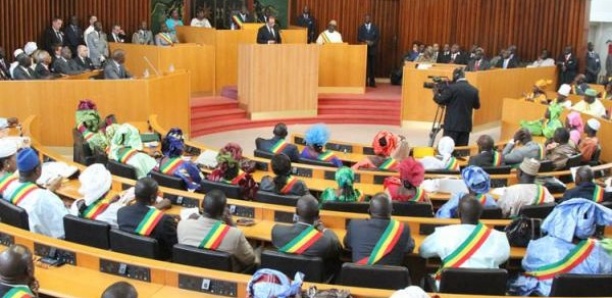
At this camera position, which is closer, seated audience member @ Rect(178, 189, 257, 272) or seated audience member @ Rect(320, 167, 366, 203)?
seated audience member @ Rect(178, 189, 257, 272)

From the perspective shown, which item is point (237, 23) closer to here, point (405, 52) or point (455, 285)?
point (405, 52)

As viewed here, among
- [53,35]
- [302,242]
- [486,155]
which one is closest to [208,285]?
[302,242]

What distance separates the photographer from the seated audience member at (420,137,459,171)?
24.0 ft

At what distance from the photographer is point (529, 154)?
25.0ft

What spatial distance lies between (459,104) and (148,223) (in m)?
6.42

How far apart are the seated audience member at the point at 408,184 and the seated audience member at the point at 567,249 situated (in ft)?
4.18

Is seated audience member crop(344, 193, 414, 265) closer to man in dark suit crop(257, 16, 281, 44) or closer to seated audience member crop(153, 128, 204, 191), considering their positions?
seated audience member crop(153, 128, 204, 191)

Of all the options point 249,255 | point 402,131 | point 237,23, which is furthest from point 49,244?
point 237,23

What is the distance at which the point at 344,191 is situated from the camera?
5.71 metres

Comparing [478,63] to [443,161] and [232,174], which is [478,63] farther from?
[232,174]

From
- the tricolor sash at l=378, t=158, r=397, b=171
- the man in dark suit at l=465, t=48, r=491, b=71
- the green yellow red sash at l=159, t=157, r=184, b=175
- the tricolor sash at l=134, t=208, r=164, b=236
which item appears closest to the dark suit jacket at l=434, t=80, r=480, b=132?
the tricolor sash at l=378, t=158, r=397, b=171

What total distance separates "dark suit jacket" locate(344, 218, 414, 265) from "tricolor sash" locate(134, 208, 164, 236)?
3.91 feet

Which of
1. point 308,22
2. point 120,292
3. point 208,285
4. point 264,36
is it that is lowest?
point 208,285

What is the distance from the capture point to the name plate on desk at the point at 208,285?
3.91 metres
